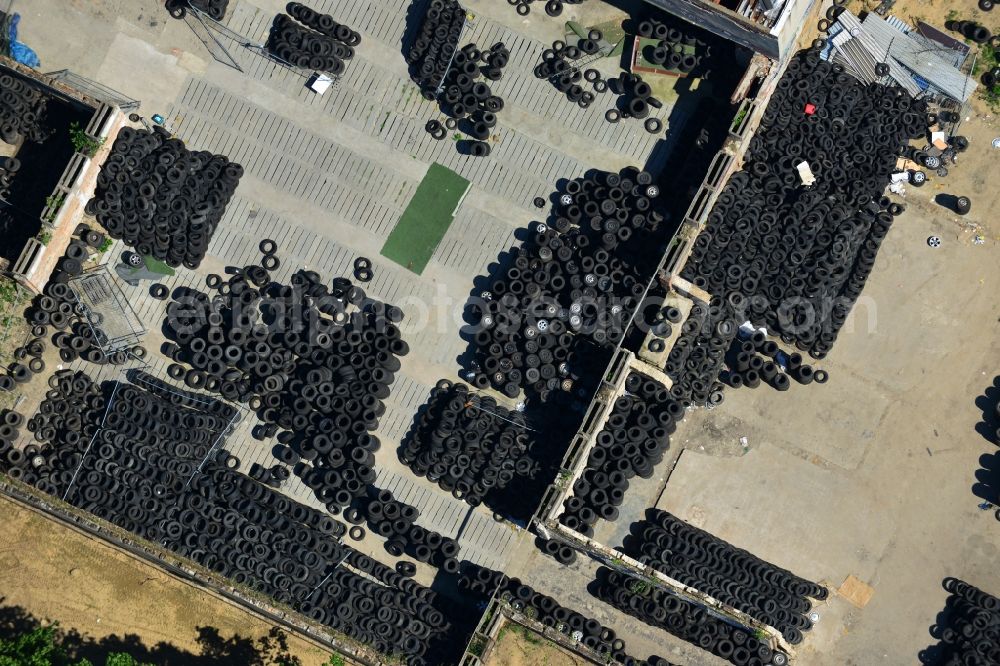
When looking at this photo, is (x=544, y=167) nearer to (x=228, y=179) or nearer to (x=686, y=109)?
(x=686, y=109)

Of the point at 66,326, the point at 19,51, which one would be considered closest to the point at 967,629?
the point at 66,326

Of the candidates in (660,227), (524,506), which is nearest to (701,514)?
(524,506)

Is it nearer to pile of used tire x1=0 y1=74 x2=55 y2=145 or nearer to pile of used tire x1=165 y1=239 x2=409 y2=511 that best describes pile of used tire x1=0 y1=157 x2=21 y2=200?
pile of used tire x1=0 y1=74 x2=55 y2=145

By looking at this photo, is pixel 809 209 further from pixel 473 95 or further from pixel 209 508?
pixel 209 508

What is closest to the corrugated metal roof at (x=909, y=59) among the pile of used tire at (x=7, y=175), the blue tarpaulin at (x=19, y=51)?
the blue tarpaulin at (x=19, y=51)

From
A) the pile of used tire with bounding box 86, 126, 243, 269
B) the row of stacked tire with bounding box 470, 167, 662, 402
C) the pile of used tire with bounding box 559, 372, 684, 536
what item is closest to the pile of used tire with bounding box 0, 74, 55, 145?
the pile of used tire with bounding box 86, 126, 243, 269

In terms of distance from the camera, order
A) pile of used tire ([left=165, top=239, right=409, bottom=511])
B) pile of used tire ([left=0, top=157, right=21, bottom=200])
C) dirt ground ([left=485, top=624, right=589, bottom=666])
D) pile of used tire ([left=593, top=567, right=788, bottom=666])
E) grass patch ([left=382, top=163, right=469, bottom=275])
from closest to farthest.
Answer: dirt ground ([left=485, top=624, right=589, bottom=666]) → pile of used tire ([left=593, top=567, right=788, bottom=666]) → pile of used tire ([left=165, top=239, right=409, bottom=511]) → grass patch ([left=382, top=163, right=469, bottom=275]) → pile of used tire ([left=0, top=157, right=21, bottom=200])
